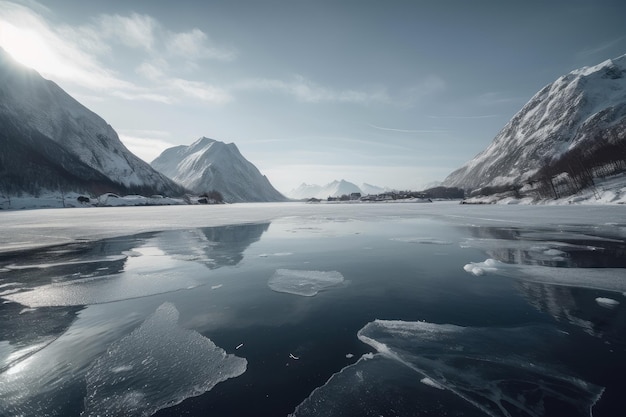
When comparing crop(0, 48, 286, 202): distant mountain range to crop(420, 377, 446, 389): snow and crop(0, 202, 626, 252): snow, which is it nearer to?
crop(0, 202, 626, 252): snow

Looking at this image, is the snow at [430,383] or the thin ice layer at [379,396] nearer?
the thin ice layer at [379,396]

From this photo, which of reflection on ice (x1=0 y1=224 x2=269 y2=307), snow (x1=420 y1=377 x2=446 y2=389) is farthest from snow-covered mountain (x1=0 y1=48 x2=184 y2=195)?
snow (x1=420 y1=377 x2=446 y2=389)

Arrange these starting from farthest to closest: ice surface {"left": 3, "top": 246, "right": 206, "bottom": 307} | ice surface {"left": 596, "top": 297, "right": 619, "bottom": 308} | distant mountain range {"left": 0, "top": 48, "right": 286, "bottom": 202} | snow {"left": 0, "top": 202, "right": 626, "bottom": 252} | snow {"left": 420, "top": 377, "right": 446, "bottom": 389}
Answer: distant mountain range {"left": 0, "top": 48, "right": 286, "bottom": 202}, snow {"left": 0, "top": 202, "right": 626, "bottom": 252}, ice surface {"left": 3, "top": 246, "right": 206, "bottom": 307}, ice surface {"left": 596, "top": 297, "right": 619, "bottom": 308}, snow {"left": 420, "top": 377, "right": 446, "bottom": 389}

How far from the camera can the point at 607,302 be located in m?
6.15

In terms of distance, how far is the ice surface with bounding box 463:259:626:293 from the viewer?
24.1 ft

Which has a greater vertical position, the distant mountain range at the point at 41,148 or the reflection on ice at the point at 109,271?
the distant mountain range at the point at 41,148

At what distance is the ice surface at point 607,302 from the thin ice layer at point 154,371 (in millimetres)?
7594

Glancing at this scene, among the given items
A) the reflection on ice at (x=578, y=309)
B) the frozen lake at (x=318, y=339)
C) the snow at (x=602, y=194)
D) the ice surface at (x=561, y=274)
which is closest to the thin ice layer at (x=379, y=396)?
the frozen lake at (x=318, y=339)

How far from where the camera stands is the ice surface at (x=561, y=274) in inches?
290

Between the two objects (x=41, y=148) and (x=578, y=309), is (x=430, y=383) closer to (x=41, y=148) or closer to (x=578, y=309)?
(x=578, y=309)

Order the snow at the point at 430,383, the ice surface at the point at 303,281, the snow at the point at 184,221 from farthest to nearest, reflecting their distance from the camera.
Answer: the snow at the point at 184,221 → the ice surface at the point at 303,281 → the snow at the point at 430,383

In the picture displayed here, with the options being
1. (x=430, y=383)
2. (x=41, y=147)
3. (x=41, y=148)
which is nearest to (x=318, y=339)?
(x=430, y=383)

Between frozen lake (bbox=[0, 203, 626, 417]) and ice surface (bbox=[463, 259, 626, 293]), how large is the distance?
0.18 feet

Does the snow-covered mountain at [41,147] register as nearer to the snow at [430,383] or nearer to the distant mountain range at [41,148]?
the distant mountain range at [41,148]
